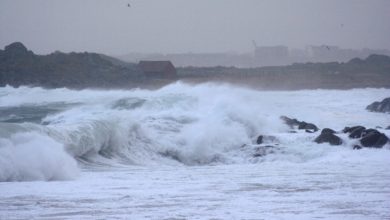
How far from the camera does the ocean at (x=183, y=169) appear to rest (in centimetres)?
713

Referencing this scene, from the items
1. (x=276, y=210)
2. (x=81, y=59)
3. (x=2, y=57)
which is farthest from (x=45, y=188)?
(x=81, y=59)

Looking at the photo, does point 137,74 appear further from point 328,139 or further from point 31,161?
point 31,161

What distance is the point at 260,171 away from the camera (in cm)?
1189

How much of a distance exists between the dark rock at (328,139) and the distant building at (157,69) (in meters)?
41.0

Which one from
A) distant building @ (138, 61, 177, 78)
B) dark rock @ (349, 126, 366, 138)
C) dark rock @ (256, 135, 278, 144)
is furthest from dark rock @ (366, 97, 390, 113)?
distant building @ (138, 61, 177, 78)

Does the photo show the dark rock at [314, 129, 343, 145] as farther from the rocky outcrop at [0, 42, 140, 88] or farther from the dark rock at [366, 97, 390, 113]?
the rocky outcrop at [0, 42, 140, 88]

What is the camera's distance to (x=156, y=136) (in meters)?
19.3

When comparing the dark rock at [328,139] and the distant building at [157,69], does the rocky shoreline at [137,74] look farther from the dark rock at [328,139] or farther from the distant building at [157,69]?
the dark rock at [328,139]

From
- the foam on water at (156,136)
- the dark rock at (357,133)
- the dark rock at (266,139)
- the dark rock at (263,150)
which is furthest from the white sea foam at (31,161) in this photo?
the dark rock at (357,133)

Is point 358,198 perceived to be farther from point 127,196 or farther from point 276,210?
point 127,196

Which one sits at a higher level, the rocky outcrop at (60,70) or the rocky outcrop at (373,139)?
the rocky outcrop at (60,70)

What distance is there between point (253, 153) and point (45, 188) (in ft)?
31.5

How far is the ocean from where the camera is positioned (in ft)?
23.4

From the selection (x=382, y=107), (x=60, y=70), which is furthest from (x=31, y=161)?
(x=60, y=70)
